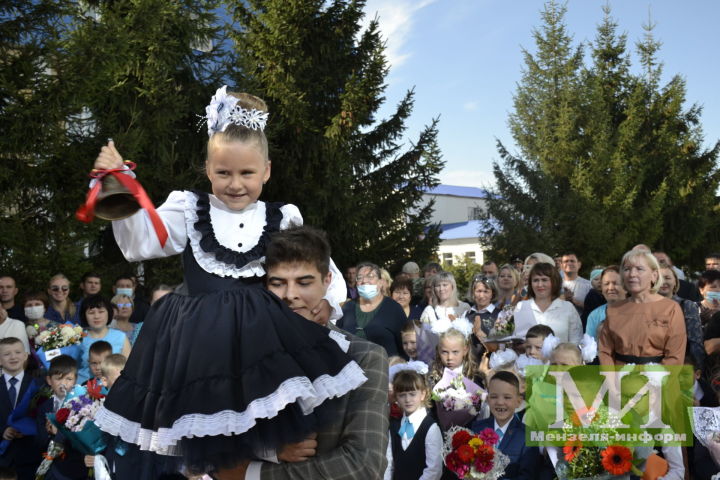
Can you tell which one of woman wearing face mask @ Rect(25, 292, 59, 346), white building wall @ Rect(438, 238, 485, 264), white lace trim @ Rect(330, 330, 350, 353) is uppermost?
white building wall @ Rect(438, 238, 485, 264)

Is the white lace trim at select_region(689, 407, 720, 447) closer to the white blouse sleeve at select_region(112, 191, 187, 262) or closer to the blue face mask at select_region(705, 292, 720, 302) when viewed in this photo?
the blue face mask at select_region(705, 292, 720, 302)

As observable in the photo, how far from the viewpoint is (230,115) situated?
271 cm

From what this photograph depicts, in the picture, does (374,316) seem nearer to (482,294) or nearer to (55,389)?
(482,294)

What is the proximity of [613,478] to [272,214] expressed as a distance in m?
3.02

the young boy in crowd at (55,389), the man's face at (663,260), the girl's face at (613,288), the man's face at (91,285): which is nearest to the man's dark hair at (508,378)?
the girl's face at (613,288)

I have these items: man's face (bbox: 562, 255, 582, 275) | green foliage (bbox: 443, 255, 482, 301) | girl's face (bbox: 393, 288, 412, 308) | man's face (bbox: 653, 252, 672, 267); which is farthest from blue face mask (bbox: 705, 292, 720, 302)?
green foliage (bbox: 443, 255, 482, 301)

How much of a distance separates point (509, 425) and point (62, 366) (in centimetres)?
397

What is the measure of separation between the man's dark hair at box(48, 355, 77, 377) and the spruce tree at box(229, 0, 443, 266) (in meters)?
8.58

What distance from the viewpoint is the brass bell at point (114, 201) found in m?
2.38

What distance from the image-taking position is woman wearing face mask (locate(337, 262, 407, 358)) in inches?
312

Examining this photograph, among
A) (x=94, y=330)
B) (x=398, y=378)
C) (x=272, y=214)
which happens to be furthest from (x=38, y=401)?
(x=272, y=214)

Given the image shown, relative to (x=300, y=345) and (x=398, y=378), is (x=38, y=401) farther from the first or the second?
(x=300, y=345)

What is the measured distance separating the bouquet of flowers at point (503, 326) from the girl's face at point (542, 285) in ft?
1.45

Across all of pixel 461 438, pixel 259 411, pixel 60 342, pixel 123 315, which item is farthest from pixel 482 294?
pixel 259 411
